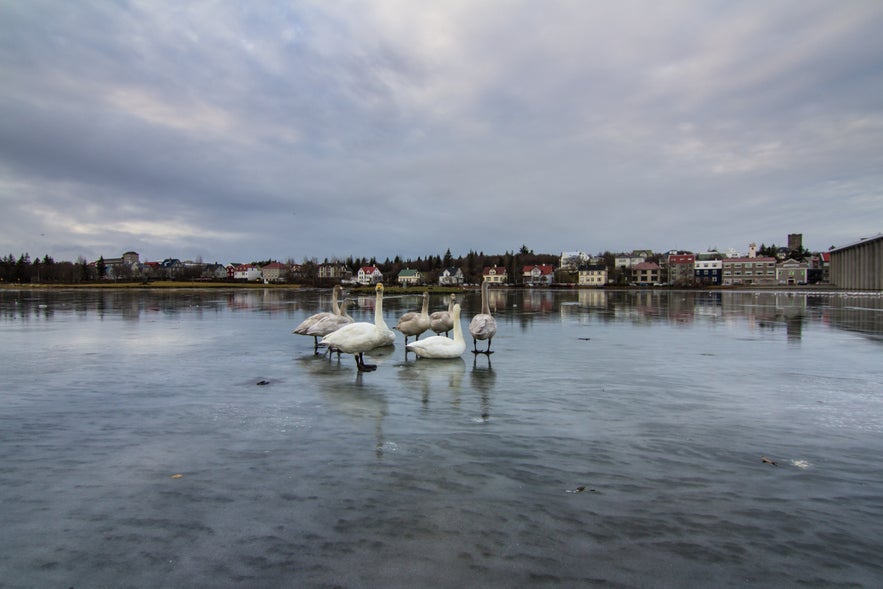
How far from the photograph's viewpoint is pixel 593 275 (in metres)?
144

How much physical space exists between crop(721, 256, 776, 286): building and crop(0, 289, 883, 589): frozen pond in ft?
479

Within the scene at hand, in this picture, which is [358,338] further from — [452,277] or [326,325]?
[452,277]

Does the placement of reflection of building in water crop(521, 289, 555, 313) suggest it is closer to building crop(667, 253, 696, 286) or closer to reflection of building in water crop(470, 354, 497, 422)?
reflection of building in water crop(470, 354, 497, 422)

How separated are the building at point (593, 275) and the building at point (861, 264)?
51629mm

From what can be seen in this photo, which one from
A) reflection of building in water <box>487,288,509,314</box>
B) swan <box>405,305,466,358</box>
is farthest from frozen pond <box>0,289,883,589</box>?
reflection of building in water <box>487,288,509,314</box>

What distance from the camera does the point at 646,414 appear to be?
320 inches

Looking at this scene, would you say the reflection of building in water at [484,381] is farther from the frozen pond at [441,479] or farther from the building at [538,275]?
the building at [538,275]

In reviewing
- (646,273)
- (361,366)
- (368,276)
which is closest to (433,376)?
(361,366)

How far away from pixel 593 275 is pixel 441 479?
5730 inches

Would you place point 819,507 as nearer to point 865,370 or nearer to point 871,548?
point 871,548

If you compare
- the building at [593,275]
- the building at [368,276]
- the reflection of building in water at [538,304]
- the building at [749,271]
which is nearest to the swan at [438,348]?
the reflection of building in water at [538,304]

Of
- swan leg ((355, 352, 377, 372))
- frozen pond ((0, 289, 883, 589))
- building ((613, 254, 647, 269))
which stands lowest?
frozen pond ((0, 289, 883, 589))

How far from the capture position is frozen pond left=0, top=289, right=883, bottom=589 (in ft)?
12.7

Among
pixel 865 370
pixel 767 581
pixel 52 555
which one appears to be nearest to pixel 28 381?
pixel 52 555
